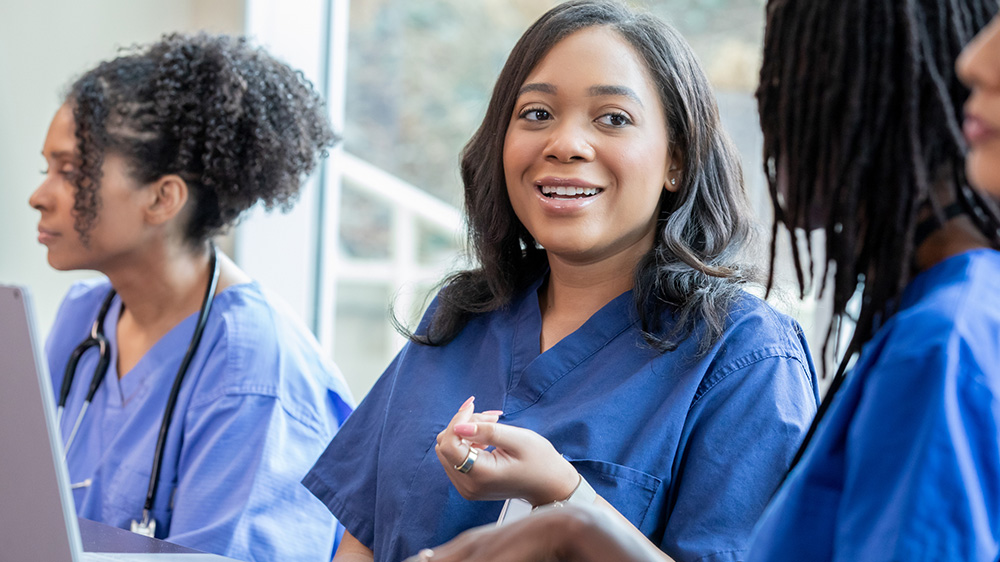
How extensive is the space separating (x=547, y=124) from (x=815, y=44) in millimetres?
546

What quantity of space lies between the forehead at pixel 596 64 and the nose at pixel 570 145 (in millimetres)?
57

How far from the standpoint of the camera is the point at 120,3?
2.20m

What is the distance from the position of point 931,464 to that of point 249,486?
108cm

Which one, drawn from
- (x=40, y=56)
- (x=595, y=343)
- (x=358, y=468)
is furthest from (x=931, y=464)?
(x=40, y=56)

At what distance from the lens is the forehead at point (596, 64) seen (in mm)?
1228

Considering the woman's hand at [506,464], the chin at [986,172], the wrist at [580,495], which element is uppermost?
the chin at [986,172]

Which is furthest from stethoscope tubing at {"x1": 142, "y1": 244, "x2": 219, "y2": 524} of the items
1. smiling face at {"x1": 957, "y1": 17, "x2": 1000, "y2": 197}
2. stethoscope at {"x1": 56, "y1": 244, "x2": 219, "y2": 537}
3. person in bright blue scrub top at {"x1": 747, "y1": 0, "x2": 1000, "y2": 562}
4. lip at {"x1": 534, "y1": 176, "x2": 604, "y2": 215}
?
smiling face at {"x1": 957, "y1": 17, "x2": 1000, "y2": 197}

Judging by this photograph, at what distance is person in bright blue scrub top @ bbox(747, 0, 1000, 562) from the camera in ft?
2.01

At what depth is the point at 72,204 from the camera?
65.7 inches

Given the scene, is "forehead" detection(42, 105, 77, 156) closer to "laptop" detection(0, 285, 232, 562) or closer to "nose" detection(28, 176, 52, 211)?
"nose" detection(28, 176, 52, 211)

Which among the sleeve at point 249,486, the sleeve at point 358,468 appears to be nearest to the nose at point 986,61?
the sleeve at point 358,468

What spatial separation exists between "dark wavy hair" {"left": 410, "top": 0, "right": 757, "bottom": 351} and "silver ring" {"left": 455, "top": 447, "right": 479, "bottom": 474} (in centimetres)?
30

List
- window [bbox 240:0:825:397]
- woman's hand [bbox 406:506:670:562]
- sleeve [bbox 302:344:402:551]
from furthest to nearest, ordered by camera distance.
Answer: window [bbox 240:0:825:397] < sleeve [bbox 302:344:402:551] < woman's hand [bbox 406:506:670:562]

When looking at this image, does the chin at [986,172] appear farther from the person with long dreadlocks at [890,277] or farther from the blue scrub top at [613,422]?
the blue scrub top at [613,422]
